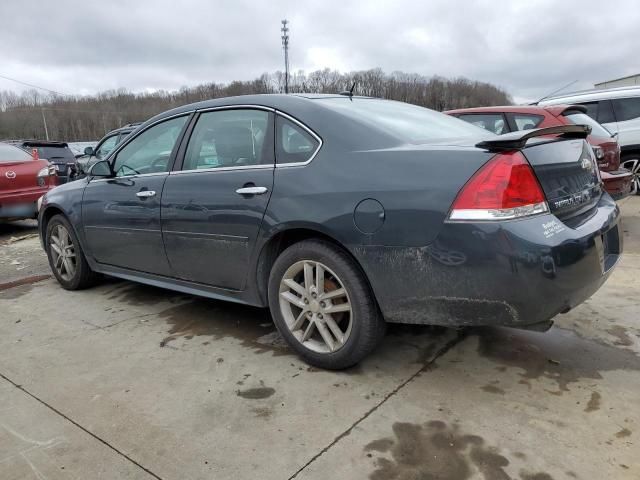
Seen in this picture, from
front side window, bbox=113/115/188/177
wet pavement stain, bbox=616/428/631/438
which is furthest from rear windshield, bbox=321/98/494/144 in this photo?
wet pavement stain, bbox=616/428/631/438

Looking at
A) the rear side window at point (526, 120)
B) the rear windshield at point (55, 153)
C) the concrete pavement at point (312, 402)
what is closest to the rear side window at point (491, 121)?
the rear side window at point (526, 120)

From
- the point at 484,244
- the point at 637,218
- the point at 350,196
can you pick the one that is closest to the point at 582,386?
the point at 484,244

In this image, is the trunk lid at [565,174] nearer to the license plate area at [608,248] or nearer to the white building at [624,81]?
the license plate area at [608,248]

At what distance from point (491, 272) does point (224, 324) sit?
200 cm

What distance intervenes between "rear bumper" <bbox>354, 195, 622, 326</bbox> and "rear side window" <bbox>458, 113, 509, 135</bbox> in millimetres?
4161

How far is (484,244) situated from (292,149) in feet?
3.94

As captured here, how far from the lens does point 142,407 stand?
2.51m

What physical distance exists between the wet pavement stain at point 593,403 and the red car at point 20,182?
24.9 ft

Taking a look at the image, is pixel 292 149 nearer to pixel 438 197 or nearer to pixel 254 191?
pixel 254 191

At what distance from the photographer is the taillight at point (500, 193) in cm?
218

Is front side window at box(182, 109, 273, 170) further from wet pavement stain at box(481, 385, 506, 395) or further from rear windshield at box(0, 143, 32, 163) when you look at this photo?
rear windshield at box(0, 143, 32, 163)

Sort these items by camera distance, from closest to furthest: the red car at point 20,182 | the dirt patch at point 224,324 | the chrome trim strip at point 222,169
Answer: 1. the chrome trim strip at point 222,169
2. the dirt patch at point 224,324
3. the red car at point 20,182

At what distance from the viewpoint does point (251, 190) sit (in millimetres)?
2898

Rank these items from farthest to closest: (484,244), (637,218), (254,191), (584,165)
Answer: (637,218), (254,191), (584,165), (484,244)
